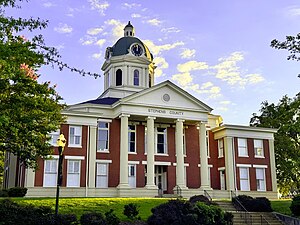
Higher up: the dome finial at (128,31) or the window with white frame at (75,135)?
the dome finial at (128,31)

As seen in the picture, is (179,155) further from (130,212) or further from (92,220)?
(92,220)

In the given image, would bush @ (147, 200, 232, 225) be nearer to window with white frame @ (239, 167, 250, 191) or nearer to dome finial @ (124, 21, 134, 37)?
window with white frame @ (239, 167, 250, 191)

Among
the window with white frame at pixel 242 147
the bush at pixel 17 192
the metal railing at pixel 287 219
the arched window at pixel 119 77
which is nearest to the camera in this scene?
the metal railing at pixel 287 219

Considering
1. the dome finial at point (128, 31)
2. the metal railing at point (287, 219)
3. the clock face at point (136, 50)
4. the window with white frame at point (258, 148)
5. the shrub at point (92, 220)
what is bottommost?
the metal railing at point (287, 219)

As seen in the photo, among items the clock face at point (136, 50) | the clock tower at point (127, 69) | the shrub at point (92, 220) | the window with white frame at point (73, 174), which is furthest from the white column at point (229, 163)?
the shrub at point (92, 220)

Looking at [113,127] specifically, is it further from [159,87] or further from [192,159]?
[192,159]

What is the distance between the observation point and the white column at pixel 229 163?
4050cm

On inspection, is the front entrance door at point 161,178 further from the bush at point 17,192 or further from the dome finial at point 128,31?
the dome finial at point 128,31

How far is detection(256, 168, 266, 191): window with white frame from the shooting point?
4175 centimetres

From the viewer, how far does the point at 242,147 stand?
42.2 metres

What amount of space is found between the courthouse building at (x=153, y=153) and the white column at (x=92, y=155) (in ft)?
0.30

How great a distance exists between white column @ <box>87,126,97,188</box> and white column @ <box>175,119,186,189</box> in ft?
26.3

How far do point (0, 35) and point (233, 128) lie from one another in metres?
32.5

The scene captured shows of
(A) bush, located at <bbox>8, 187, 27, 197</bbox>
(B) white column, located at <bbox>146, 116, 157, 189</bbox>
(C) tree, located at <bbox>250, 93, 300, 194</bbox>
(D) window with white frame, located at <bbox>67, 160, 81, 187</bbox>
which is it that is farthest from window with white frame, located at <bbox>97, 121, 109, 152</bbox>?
(C) tree, located at <bbox>250, 93, 300, 194</bbox>
